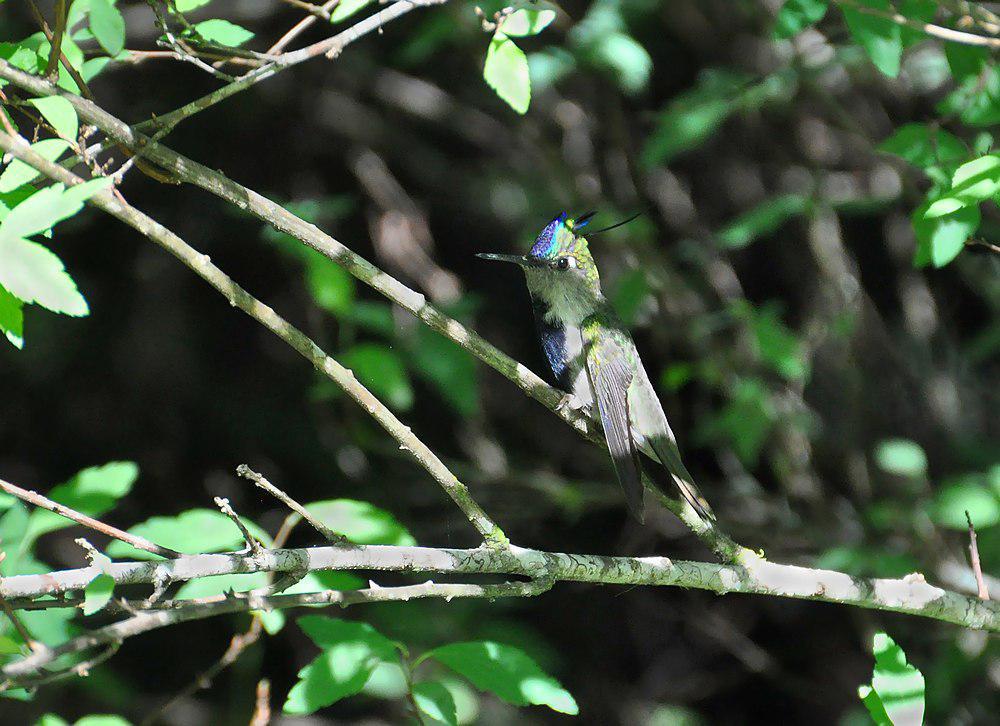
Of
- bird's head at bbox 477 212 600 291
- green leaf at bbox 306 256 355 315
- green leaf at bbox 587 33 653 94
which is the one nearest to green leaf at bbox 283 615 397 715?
green leaf at bbox 306 256 355 315

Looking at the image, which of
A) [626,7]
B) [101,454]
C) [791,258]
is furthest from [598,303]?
[101,454]

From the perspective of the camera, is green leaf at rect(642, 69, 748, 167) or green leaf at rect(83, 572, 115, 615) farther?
green leaf at rect(642, 69, 748, 167)

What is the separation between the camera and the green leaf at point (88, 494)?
2.54 m

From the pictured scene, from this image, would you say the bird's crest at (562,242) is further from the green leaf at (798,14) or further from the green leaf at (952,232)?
the green leaf at (952,232)

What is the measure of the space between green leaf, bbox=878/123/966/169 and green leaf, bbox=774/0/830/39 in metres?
0.36

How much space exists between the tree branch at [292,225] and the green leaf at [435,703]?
71 centimetres

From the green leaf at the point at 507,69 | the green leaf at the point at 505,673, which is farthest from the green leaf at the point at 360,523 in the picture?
the green leaf at the point at 507,69

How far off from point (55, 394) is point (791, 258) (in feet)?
12.8

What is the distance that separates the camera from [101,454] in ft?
17.1

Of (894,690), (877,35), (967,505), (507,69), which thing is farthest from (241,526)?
(967,505)

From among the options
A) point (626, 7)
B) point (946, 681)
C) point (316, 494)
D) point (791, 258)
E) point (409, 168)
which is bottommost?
point (946, 681)

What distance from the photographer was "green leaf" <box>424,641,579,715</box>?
220 centimetres

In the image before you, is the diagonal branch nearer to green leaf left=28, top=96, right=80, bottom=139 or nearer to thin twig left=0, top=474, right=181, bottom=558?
green leaf left=28, top=96, right=80, bottom=139

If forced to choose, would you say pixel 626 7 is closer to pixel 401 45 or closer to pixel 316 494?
pixel 401 45
